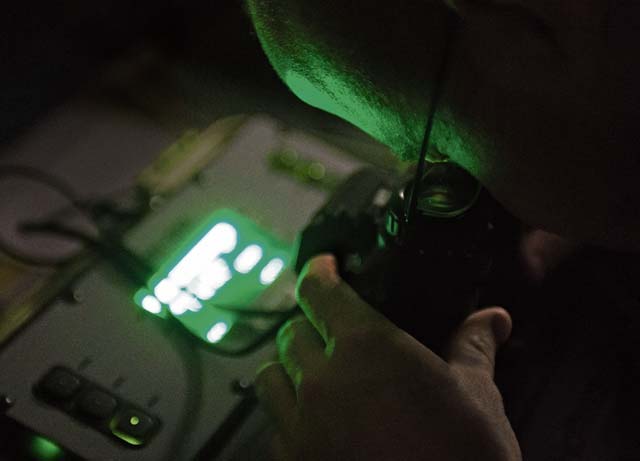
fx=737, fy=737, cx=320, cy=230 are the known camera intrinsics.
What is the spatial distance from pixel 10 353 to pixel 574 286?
61cm

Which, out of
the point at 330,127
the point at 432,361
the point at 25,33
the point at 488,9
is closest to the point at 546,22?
the point at 488,9

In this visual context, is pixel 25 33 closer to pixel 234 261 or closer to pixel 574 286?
pixel 234 261

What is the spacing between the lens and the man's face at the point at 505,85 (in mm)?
494

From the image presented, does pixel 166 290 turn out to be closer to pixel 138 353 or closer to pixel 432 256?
Answer: pixel 138 353

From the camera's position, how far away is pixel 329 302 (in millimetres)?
712

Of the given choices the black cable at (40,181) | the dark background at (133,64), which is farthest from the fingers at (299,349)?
the dark background at (133,64)

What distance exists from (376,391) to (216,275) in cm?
26

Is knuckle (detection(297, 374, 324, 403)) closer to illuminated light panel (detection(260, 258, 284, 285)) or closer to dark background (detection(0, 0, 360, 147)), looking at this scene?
illuminated light panel (detection(260, 258, 284, 285))

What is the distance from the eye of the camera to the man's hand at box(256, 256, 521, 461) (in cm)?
63

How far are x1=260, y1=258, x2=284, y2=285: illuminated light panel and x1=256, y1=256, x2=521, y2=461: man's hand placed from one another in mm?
113

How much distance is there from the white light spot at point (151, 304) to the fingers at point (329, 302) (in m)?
0.16

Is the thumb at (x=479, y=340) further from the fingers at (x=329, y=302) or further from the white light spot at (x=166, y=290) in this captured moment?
the white light spot at (x=166, y=290)

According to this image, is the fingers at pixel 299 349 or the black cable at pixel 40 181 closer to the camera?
the fingers at pixel 299 349

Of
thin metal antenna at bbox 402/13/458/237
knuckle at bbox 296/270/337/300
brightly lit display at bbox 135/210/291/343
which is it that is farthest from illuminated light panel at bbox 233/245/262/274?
thin metal antenna at bbox 402/13/458/237
